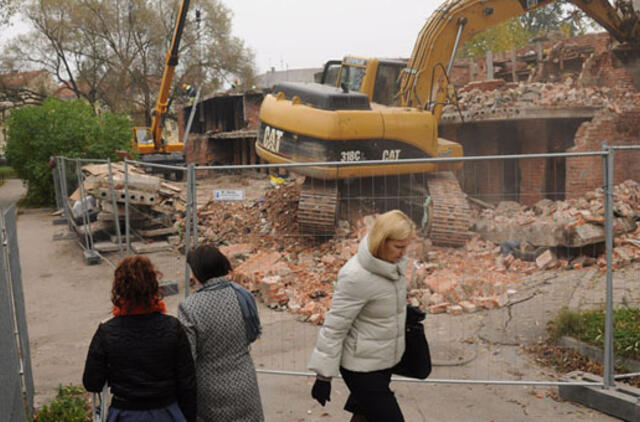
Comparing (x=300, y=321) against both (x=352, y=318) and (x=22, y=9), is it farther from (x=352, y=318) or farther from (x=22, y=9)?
(x=22, y=9)

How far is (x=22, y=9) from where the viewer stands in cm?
3888

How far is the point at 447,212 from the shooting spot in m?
8.92

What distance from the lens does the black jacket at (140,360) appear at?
108 inches

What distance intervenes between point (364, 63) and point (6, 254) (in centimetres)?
855

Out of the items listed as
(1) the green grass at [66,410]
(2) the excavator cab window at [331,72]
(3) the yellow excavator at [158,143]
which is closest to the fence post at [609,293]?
(1) the green grass at [66,410]

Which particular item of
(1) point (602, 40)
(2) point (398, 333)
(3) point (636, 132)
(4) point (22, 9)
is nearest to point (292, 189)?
(2) point (398, 333)

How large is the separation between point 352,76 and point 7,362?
30.4 feet

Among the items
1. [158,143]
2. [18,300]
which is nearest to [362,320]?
[18,300]

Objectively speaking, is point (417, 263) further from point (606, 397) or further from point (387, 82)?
point (387, 82)

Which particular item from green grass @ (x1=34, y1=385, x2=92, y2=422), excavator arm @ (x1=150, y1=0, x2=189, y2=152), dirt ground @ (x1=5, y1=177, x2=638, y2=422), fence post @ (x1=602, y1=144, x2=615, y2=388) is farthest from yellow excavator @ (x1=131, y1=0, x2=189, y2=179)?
fence post @ (x1=602, y1=144, x2=615, y2=388)

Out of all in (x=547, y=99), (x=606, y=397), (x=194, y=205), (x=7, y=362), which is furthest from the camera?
(x=547, y=99)

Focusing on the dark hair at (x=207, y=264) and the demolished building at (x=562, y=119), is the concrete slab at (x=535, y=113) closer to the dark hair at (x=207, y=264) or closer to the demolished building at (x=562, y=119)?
the demolished building at (x=562, y=119)

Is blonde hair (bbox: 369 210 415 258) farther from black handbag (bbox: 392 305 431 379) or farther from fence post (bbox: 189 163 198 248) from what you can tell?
fence post (bbox: 189 163 198 248)

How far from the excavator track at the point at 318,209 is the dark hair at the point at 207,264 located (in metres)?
5.60
